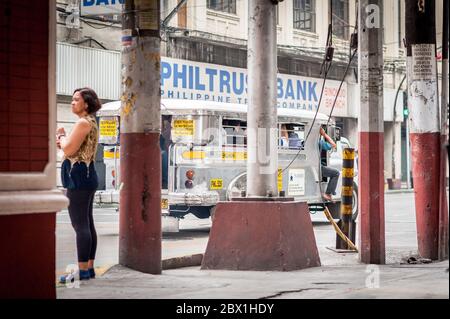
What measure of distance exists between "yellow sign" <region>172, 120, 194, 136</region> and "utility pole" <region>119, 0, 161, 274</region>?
747 centimetres

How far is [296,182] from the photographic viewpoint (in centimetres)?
1872

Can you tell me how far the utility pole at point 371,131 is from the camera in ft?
36.3

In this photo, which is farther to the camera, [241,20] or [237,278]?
[241,20]

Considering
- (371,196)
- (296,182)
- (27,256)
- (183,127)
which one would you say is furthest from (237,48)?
(27,256)

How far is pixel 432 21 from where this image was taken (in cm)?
1153

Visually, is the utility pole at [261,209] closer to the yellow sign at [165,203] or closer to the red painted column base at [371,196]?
the red painted column base at [371,196]

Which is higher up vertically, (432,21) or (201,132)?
(432,21)

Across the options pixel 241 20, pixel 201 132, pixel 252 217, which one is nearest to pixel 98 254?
pixel 252 217

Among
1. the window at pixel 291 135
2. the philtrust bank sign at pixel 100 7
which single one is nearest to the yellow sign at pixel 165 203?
the window at pixel 291 135

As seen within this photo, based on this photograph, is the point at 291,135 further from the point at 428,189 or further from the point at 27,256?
the point at 27,256

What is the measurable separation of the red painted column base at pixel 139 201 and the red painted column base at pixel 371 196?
2.77 meters

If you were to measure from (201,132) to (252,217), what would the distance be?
713 centimetres

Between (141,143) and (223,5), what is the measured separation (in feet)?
74.1
